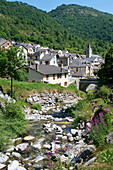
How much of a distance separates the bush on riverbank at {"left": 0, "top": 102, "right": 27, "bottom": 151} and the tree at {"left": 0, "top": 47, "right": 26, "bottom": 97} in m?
8.25

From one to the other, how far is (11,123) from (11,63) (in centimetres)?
1012

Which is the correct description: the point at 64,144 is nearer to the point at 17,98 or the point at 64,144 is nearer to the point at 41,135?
the point at 41,135

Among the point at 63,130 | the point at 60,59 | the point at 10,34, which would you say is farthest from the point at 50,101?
the point at 10,34

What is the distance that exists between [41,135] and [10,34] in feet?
403

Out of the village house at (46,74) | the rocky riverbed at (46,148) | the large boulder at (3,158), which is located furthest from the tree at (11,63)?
the village house at (46,74)

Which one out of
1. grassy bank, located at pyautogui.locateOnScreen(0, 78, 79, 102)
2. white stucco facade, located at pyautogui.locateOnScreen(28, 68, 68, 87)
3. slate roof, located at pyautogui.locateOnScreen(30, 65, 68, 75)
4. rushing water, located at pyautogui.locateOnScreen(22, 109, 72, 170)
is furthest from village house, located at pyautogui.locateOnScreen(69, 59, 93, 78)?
rushing water, located at pyautogui.locateOnScreen(22, 109, 72, 170)

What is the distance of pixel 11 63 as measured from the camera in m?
20.9

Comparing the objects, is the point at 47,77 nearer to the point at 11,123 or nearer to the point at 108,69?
the point at 108,69

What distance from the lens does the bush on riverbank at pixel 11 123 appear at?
11.5m

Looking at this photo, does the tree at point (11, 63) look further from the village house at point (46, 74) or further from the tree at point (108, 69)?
the village house at point (46, 74)

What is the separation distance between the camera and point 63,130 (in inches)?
603

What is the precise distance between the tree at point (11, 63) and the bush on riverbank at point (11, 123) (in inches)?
325

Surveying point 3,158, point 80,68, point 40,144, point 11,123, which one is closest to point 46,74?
point 11,123

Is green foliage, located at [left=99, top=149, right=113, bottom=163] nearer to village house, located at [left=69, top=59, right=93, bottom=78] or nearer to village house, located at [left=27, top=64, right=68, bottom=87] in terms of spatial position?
village house, located at [left=27, top=64, right=68, bottom=87]
